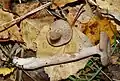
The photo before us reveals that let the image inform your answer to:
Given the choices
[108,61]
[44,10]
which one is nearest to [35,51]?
[44,10]

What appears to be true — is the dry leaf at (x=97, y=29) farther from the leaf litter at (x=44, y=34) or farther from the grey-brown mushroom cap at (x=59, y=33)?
the grey-brown mushroom cap at (x=59, y=33)

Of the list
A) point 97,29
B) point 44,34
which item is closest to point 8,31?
point 44,34

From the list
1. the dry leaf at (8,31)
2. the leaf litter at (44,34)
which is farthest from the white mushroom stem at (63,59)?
the dry leaf at (8,31)

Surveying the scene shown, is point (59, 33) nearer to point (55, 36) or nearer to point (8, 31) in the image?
point (55, 36)

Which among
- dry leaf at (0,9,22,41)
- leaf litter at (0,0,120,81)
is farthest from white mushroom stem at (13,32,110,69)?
dry leaf at (0,9,22,41)

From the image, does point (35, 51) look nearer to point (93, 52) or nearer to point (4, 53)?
point (4, 53)

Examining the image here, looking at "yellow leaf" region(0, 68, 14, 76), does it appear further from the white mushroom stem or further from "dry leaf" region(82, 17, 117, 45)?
"dry leaf" region(82, 17, 117, 45)
